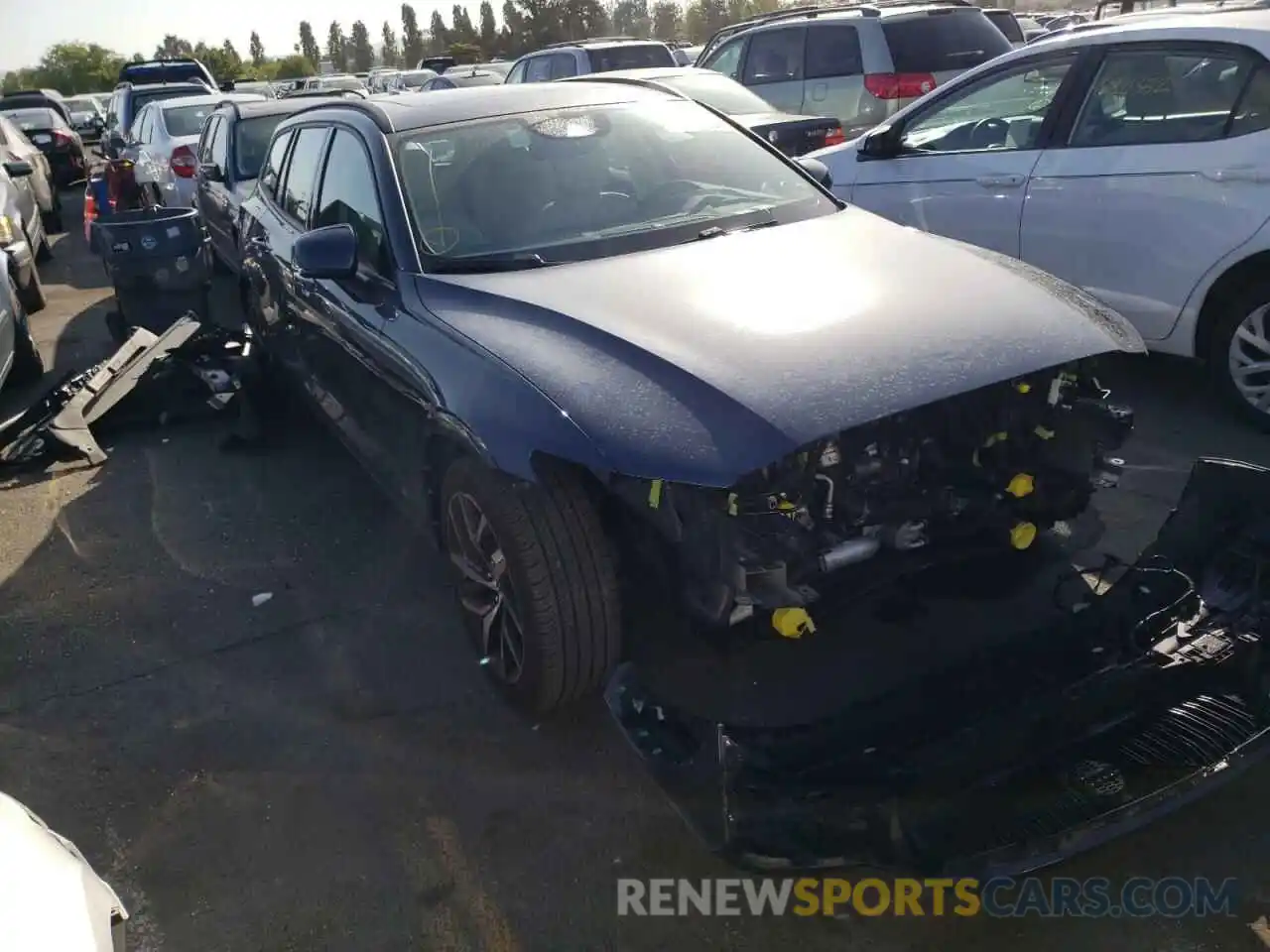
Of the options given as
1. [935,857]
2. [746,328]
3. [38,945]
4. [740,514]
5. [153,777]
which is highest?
[746,328]

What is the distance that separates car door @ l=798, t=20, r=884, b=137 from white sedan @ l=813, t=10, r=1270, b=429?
4.32 m

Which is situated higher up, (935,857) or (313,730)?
(935,857)

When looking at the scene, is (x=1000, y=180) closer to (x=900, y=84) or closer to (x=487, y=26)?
(x=900, y=84)

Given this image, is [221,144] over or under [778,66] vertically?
under

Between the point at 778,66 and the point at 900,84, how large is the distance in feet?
5.18

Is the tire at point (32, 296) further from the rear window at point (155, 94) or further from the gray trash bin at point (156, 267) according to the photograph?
the rear window at point (155, 94)

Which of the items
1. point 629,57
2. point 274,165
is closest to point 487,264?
point 274,165

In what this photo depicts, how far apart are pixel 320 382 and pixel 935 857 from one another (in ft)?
11.4

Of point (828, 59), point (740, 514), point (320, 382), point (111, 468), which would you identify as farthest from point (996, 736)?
point (828, 59)

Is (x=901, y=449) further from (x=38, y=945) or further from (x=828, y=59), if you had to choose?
(x=828, y=59)

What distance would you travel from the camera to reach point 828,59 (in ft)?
33.8

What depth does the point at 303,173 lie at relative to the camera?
497cm

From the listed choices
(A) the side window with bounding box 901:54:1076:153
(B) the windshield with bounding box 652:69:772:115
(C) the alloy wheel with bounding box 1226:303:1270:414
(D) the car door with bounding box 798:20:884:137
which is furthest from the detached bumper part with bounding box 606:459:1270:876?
(D) the car door with bounding box 798:20:884:137

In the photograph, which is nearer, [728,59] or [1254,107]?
[1254,107]
